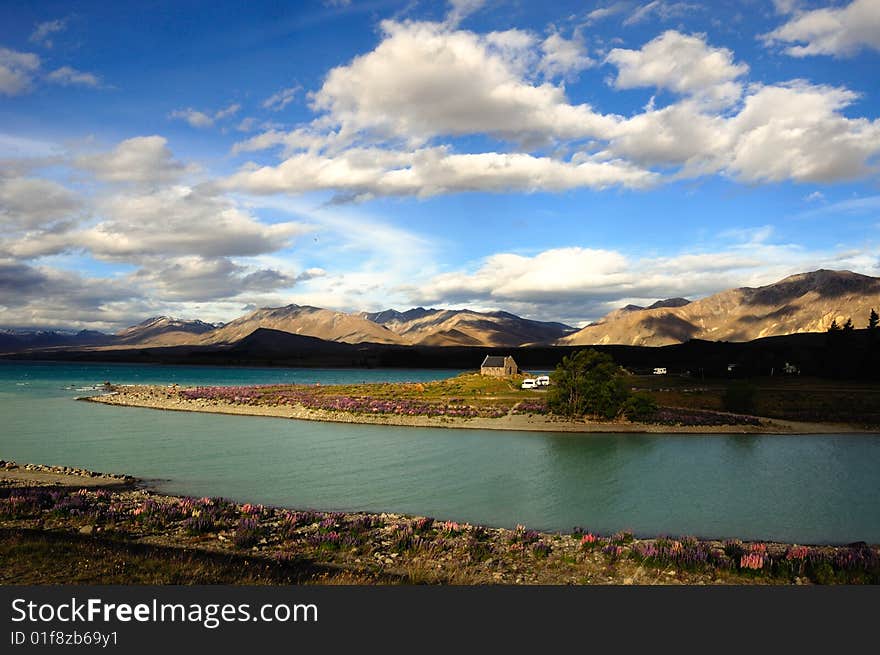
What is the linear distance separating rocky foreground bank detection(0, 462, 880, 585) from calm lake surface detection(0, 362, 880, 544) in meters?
4.18

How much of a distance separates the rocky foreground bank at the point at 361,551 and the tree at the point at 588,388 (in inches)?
1524

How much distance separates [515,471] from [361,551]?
2019cm

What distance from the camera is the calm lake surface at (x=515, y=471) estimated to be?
84.4ft

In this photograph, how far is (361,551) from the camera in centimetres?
1781

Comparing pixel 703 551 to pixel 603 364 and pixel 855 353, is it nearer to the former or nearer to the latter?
pixel 603 364

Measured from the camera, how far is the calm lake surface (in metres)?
25.7

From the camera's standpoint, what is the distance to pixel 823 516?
85.2ft

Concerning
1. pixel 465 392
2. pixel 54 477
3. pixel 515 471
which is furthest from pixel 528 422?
pixel 54 477

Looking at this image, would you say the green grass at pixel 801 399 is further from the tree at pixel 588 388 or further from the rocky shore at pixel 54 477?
the rocky shore at pixel 54 477

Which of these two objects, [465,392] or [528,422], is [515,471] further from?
[465,392]

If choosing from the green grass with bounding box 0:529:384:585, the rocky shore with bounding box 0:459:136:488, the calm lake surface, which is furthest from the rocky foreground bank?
the rocky shore with bounding box 0:459:136:488

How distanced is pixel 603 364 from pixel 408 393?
35.9 m

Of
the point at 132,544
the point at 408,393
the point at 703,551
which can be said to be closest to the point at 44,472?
the point at 132,544

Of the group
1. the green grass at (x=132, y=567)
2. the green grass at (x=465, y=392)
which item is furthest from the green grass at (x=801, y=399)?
the green grass at (x=132, y=567)
